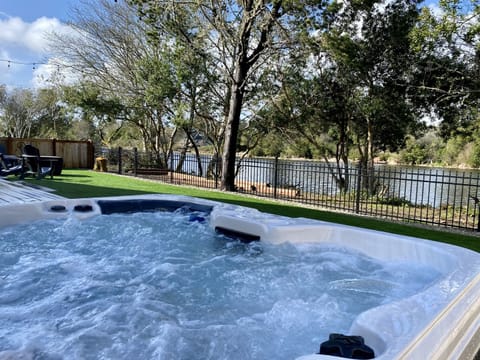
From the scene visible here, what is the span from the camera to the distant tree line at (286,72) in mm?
8008

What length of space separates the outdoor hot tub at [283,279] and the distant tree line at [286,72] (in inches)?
143

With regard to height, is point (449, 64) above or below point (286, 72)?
below

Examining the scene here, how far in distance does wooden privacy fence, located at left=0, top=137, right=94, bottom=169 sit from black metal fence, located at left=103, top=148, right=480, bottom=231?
76 cm

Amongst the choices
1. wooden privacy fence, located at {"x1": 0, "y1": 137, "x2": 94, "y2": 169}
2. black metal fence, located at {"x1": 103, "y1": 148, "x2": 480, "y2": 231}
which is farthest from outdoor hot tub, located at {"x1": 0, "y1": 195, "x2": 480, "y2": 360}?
wooden privacy fence, located at {"x1": 0, "y1": 137, "x2": 94, "y2": 169}

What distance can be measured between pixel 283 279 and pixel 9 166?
1000cm

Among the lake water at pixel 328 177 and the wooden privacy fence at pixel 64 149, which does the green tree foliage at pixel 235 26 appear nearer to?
the lake water at pixel 328 177

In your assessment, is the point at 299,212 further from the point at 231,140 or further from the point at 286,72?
the point at 286,72

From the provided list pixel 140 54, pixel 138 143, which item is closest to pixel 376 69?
pixel 140 54

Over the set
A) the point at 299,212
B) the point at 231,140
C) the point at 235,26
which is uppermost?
the point at 235,26

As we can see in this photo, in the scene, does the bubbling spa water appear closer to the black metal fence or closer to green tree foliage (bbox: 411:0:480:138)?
the black metal fence

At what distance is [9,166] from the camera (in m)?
10.4

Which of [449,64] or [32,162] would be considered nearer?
[449,64]

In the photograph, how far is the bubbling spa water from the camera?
232cm

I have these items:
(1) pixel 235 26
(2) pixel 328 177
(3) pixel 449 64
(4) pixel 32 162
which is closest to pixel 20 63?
(4) pixel 32 162
